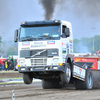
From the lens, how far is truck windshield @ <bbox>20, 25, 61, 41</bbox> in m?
11.8

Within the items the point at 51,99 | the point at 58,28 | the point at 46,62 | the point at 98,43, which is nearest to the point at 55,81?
the point at 46,62

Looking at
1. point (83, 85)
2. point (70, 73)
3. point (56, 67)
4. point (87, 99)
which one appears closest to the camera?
point (87, 99)

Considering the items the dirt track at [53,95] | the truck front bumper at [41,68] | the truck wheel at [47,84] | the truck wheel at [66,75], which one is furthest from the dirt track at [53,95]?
the truck wheel at [47,84]

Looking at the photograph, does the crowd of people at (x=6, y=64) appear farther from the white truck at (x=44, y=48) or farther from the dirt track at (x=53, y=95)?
the dirt track at (x=53, y=95)

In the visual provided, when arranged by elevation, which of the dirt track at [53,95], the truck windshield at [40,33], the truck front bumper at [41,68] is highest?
the truck windshield at [40,33]

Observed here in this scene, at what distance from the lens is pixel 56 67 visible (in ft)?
38.1

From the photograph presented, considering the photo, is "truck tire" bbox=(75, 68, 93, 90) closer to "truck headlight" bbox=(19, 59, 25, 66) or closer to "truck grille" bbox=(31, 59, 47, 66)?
"truck grille" bbox=(31, 59, 47, 66)

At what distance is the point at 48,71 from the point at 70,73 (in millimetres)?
1219

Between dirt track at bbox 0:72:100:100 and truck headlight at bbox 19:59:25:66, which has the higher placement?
truck headlight at bbox 19:59:25:66

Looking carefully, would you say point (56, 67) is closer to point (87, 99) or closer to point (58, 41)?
point (58, 41)

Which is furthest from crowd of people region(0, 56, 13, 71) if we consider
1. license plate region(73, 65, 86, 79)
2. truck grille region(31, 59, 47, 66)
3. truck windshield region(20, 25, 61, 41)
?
truck grille region(31, 59, 47, 66)

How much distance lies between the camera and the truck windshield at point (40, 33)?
1180 centimetres

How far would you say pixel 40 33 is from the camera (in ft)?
39.3

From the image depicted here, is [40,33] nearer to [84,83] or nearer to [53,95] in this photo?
[53,95]
